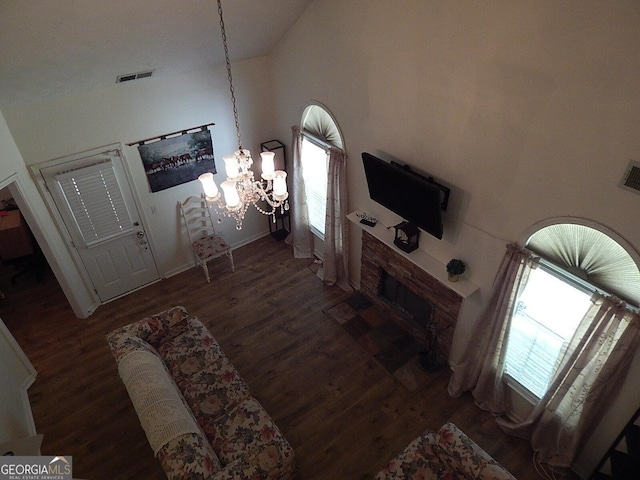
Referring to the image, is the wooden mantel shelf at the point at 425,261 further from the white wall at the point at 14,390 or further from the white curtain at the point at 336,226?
the white wall at the point at 14,390

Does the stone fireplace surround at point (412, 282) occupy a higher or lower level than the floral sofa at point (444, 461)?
higher

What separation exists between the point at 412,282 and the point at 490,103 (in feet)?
7.69

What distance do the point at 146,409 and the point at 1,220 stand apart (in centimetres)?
463

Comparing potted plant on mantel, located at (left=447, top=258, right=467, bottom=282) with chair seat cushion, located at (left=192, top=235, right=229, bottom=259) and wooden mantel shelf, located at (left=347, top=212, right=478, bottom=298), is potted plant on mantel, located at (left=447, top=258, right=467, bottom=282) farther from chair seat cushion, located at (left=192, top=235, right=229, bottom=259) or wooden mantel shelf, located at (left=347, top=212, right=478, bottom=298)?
chair seat cushion, located at (left=192, top=235, right=229, bottom=259)

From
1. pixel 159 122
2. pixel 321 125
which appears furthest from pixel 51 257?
pixel 321 125

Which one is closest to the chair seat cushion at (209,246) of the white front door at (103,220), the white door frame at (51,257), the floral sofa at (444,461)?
the white front door at (103,220)

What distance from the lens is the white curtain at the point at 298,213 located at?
601 cm

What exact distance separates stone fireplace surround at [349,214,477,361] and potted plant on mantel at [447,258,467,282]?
8cm

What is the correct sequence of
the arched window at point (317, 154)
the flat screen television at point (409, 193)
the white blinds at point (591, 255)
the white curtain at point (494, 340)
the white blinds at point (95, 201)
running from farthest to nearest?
the arched window at point (317, 154)
the white blinds at point (95, 201)
the flat screen television at point (409, 193)
the white curtain at point (494, 340)
the white blinds at point (591, 255)

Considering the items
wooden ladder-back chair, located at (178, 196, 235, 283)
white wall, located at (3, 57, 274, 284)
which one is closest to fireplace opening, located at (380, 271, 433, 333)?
wooden ladder-back chair, located at (178, 196, 235, 283)

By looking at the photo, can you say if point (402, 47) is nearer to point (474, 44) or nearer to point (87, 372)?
point (474, 44)

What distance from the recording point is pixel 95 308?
239 inches

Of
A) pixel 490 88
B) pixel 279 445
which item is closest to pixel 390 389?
pixel 279 445

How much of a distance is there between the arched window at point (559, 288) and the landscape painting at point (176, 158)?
4.45 meters
